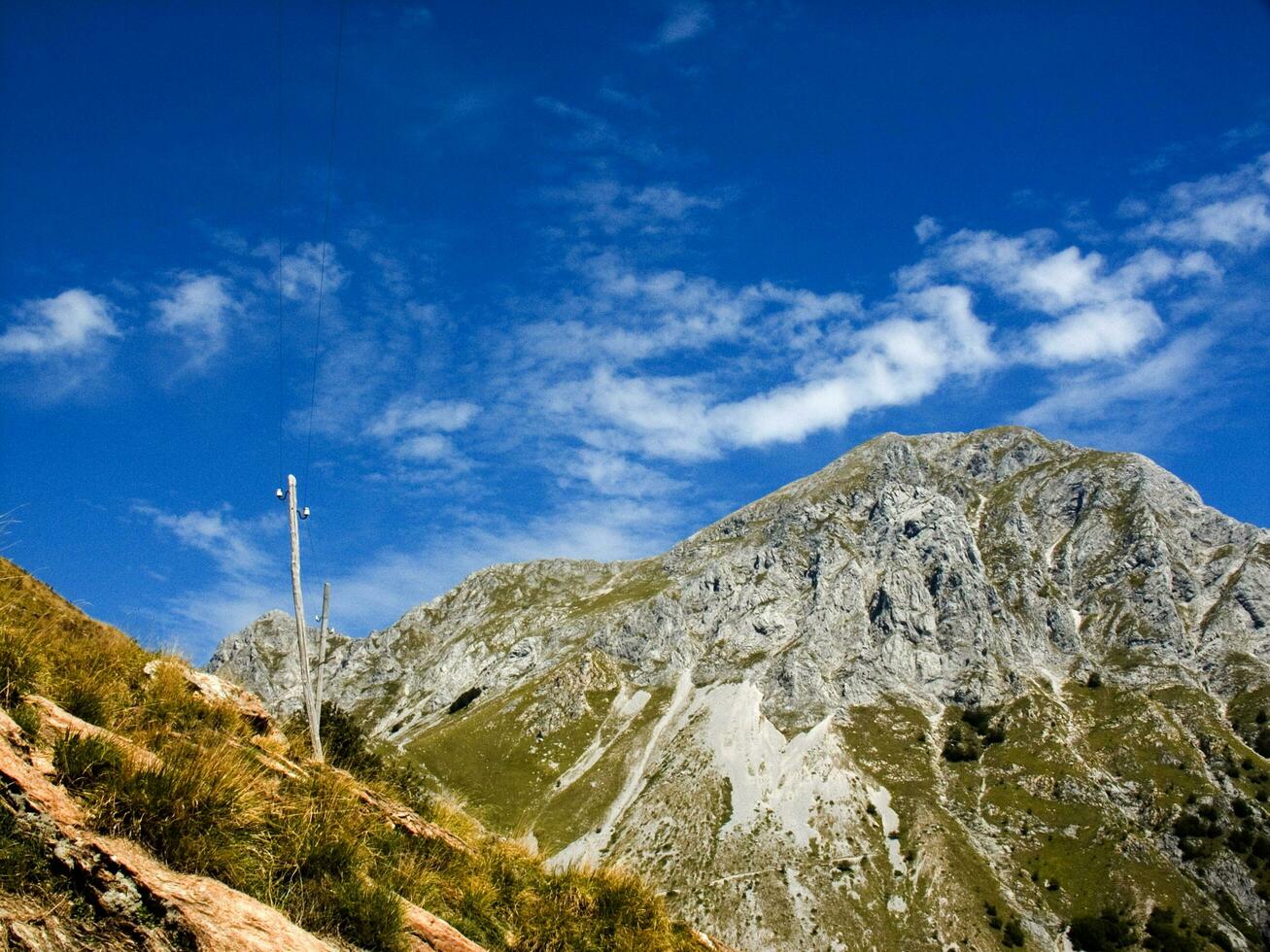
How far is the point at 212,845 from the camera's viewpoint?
7.14 meters

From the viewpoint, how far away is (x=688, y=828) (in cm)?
14975

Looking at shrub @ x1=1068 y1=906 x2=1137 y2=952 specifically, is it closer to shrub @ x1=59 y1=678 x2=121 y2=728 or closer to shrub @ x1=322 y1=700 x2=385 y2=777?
shrub @ x1=322 y1=700 x2=385 y2=777

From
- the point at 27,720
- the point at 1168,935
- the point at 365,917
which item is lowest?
the point at 1168,935

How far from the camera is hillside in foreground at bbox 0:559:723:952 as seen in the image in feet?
19.6

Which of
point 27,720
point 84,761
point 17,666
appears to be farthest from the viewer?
point 17,666

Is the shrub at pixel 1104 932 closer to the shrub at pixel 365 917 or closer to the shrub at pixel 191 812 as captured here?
the shrub at pixel 365 917

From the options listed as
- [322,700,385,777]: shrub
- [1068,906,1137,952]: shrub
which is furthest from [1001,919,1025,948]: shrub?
[322,700,385,777]: shrub

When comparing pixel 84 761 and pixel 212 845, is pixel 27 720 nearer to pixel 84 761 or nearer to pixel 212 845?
pixel 84 761

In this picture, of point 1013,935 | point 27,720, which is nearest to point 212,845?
point 27,720

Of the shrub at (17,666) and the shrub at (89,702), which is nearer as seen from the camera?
the shrub at (17,666)

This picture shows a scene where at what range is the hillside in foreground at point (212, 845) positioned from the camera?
19.6 ft

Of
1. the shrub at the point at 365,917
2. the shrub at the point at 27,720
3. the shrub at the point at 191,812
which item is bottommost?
the shrub at the point at 365,917

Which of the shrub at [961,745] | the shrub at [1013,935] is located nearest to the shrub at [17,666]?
the shrub at [1013,935]

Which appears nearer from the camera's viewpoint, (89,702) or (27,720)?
(27,720)
